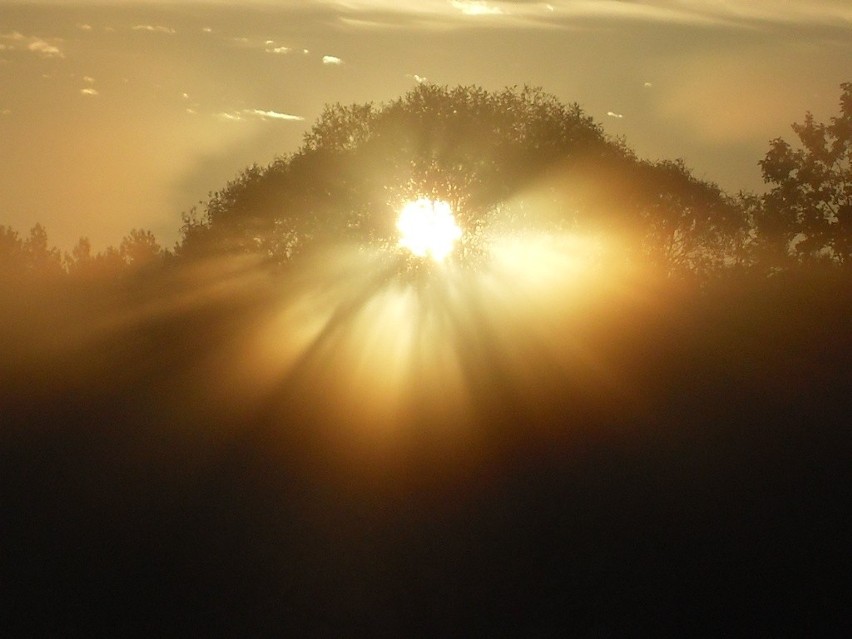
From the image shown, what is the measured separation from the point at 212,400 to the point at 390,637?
16704mm

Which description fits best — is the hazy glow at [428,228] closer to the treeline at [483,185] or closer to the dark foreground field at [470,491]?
the treeline at [483,185]

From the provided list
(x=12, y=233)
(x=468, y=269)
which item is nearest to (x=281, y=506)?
(x=468, y=269)

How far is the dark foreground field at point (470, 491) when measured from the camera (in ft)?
62.8

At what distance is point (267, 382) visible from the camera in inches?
1331

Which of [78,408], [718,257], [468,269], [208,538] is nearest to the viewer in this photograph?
[208,538]

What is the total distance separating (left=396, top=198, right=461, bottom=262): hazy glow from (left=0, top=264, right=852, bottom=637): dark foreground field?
63.2 ft

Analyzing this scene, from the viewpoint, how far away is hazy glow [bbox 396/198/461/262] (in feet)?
185

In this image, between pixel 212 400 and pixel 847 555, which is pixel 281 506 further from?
pixel 847 555

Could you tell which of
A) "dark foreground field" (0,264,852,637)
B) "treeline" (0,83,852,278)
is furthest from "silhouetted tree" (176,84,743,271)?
"dark foreground field" (0,264,852,637)

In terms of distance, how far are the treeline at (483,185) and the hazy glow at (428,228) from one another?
59 cm

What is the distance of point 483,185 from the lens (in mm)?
58156

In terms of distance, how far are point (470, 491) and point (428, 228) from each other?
3489cm

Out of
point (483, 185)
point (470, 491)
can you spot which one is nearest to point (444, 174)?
point (483, 185)

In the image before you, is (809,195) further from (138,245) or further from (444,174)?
(138,245)
